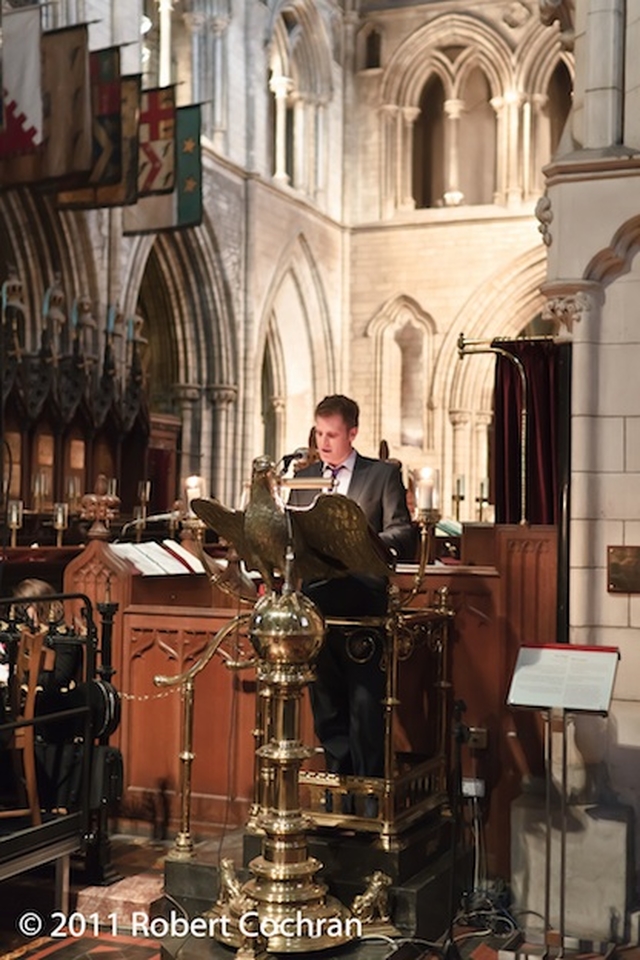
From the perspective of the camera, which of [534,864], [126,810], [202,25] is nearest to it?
[534,864]

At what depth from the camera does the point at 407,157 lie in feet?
70.1

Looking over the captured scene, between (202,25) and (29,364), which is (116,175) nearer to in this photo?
(29,364)

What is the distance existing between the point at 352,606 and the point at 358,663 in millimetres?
197

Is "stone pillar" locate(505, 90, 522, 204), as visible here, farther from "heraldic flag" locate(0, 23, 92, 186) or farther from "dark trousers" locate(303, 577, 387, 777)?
"dark trousers" locate(303, 577, 387, 777)

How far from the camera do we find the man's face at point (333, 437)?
443 cm

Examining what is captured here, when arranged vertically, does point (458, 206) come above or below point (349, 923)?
above

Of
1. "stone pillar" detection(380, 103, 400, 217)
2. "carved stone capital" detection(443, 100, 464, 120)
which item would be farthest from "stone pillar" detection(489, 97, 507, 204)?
"stone pillar" detection(380, 103, 400, 217)

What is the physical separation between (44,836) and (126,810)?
1113 mm

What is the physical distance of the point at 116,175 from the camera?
11828mm

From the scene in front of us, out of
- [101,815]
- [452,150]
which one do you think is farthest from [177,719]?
[452,150]

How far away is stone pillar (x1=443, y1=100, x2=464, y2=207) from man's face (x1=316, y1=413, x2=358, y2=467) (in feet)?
56.3

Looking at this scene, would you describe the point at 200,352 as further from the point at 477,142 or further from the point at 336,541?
the point at 336,541

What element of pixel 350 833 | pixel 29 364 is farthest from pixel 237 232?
pixel 350 833

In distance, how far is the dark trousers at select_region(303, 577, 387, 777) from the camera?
448 cm
